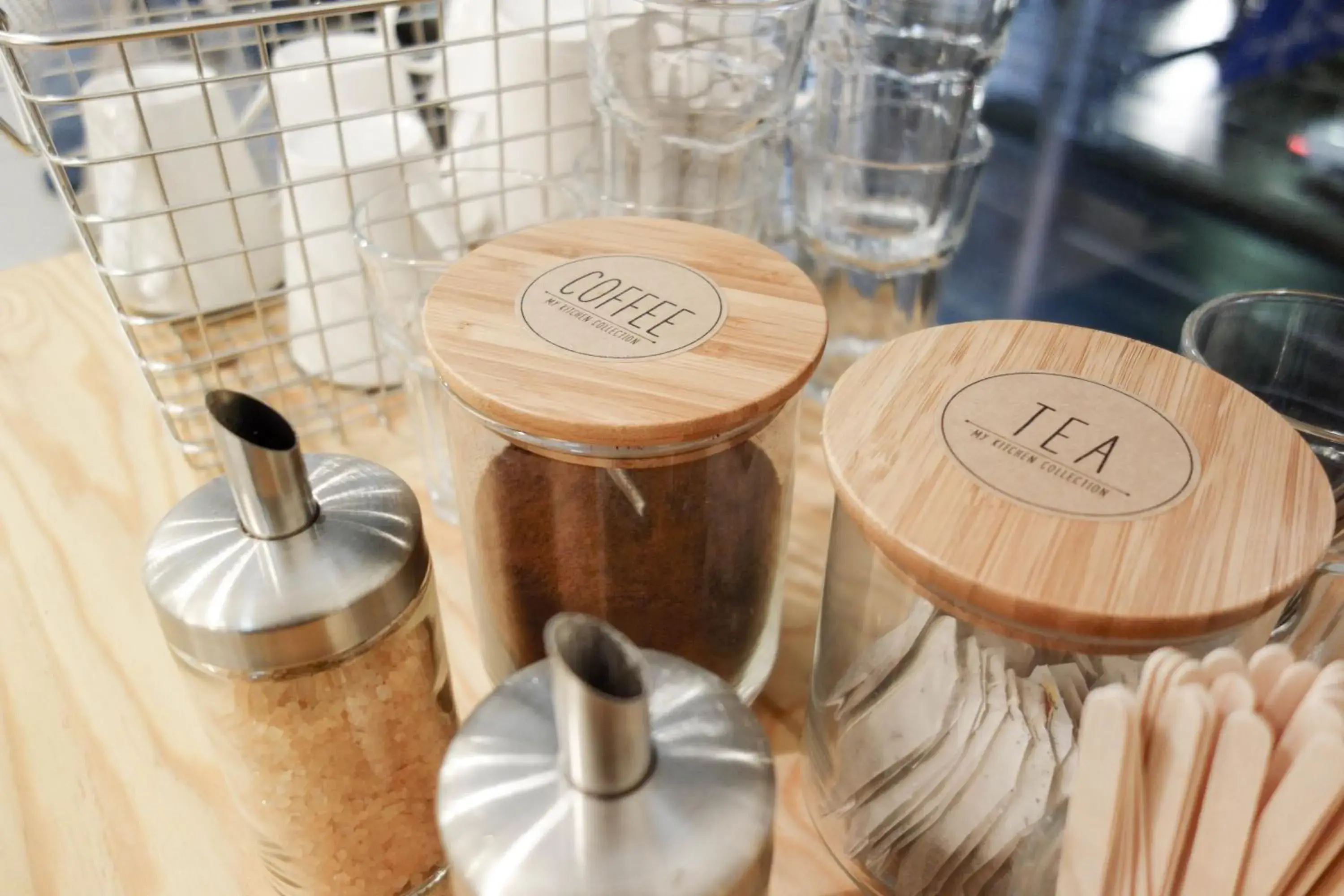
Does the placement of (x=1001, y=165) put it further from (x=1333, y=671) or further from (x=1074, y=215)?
(x=1333, y=671)

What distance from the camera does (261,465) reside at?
0.32 metres

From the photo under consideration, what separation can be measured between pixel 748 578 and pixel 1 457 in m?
0.49

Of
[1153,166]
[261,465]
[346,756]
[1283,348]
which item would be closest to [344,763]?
[346,756]

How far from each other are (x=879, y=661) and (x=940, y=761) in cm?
4

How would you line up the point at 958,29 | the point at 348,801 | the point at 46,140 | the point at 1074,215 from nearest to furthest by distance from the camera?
the point at 348,801 → the point at 46,140 → the point at 958,29 → the point at 1074,215

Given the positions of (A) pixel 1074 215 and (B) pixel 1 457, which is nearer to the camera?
(B) pixel 1 457

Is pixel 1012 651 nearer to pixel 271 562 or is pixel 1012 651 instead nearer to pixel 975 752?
pixel 975 752

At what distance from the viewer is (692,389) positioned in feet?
1.15

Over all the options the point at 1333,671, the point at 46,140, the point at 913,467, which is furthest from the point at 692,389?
the point at 46,140

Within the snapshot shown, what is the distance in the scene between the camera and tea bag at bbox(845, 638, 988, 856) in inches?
13.3

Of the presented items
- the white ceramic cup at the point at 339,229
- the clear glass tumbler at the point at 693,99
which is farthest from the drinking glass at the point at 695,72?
the white ceramic cup at the point at 339,229

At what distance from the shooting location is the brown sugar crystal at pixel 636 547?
39 cm

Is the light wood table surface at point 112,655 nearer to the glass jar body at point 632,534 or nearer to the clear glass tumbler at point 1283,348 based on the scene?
the glass jar body at point 632,534

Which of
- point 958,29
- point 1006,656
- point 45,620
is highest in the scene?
point 958,29
